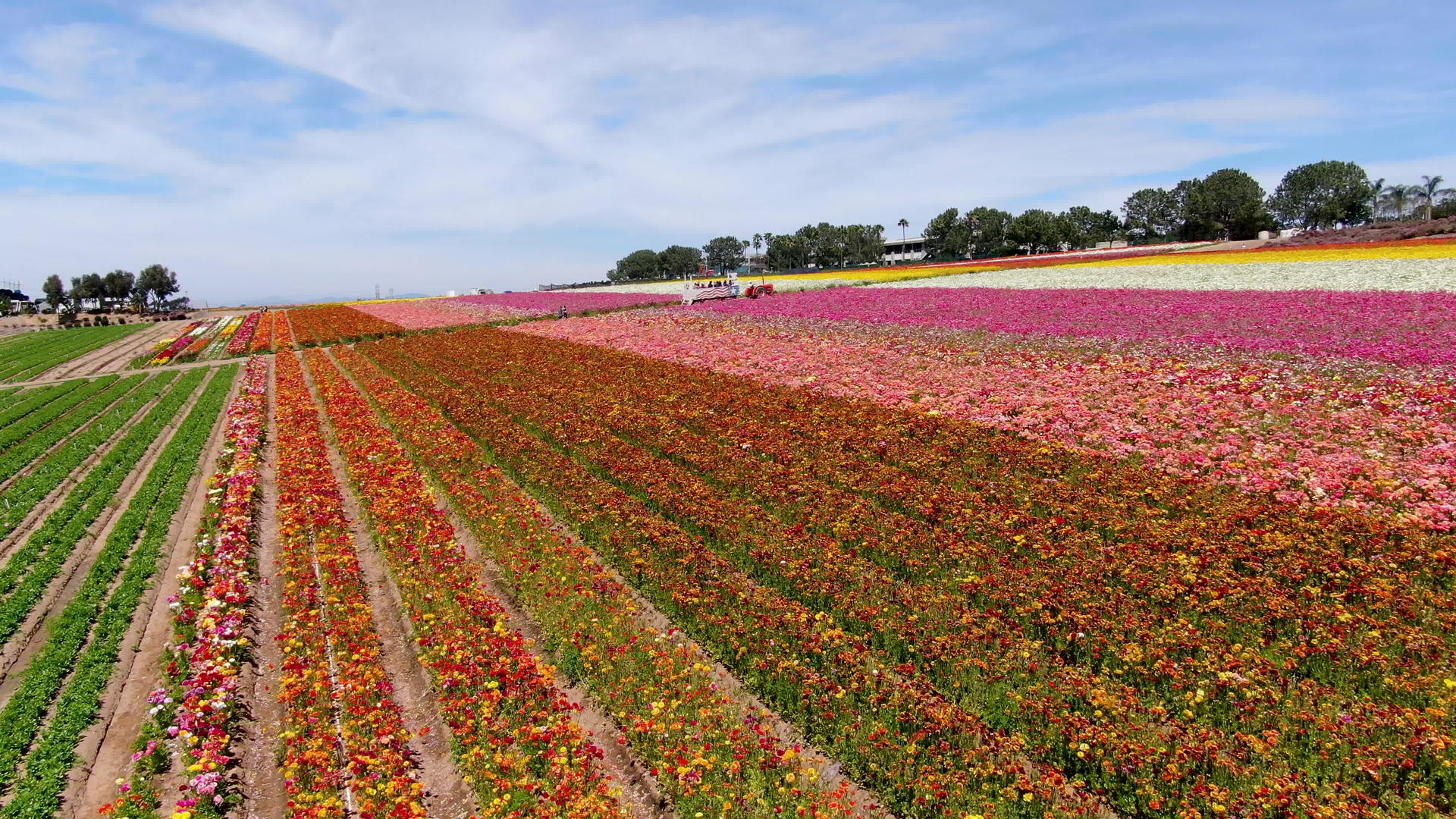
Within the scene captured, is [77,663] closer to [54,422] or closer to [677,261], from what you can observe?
[54,422]

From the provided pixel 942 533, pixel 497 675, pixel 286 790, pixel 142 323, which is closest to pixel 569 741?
pixel 497 675

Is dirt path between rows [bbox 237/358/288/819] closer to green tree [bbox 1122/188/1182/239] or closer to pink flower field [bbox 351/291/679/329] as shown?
pink flower field [bbox 351/291/679/329]

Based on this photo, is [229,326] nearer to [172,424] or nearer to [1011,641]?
[172,424]

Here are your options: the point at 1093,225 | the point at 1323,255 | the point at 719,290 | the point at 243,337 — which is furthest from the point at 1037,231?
the point at 243,337

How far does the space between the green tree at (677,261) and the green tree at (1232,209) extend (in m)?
111

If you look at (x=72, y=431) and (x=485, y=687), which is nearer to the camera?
(x=485, y=687)

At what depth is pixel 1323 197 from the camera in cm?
12838

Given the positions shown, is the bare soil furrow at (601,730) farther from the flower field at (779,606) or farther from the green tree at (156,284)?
the green tree at (156,284)

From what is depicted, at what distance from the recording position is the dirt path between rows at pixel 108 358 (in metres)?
41.6

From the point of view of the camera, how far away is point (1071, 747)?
6469 mm

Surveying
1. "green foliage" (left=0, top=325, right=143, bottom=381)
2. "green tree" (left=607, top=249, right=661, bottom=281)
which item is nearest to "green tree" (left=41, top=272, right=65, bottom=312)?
"green foliage" (left=0, top=325, right=143, bottom=381)

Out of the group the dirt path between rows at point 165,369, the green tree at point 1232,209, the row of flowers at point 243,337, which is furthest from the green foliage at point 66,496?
the green tree at point 1232,209

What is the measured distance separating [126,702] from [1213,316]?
114 ft

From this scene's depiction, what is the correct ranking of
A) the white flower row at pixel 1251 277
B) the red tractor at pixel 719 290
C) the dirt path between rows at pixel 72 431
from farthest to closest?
the red tractor at pixel 719 290 < the white flower row at pixel 1251 277 < the dirt path between rows at pixel 72 431
